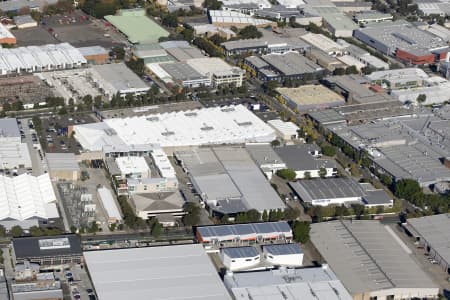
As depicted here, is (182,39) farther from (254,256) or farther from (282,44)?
(254,256)

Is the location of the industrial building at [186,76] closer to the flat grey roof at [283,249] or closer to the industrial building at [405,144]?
the industrial building at [405,144]

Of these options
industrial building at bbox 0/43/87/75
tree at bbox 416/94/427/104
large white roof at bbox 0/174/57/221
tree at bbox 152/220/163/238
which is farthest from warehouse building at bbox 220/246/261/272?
industrial building at bbox 0/43/87/75

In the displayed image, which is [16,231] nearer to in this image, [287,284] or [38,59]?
[287,284]

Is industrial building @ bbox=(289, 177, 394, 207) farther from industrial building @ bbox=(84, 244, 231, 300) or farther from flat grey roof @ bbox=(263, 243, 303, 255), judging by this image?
industrial building @ bbox=(84, 244, 231, 300)

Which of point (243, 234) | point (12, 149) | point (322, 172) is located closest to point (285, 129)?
point (322, 172)

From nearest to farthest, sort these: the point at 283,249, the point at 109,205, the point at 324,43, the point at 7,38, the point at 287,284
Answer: the point at 287,284 → the point at 283,249 → the point at 109,205 → the point at 7,38 → the point at 324,43

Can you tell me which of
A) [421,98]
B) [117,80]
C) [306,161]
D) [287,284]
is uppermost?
[117,80]
